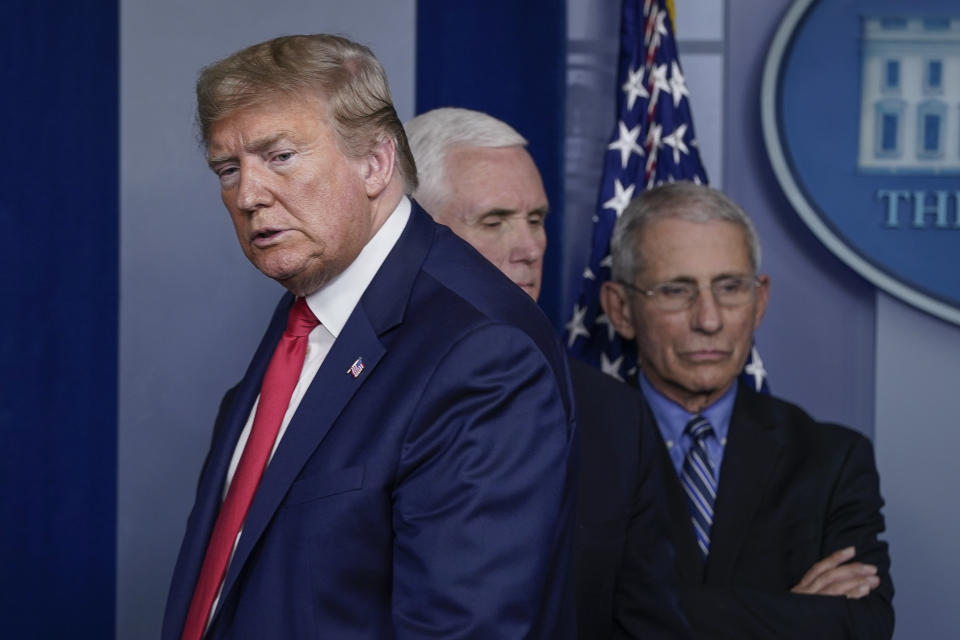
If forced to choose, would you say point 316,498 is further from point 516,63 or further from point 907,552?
point 907,552

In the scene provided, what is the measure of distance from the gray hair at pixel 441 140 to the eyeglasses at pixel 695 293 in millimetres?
485

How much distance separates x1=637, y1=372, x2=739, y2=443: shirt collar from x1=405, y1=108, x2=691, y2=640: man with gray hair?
39 cm

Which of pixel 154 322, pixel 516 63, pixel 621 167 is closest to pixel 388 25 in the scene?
pixel 516 63

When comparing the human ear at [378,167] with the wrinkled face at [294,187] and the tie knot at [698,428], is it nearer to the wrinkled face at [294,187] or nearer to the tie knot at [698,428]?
the wrinkled face at [294,187]

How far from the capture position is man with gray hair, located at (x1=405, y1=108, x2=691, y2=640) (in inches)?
78.2

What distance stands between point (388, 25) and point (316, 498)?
2.01 meters

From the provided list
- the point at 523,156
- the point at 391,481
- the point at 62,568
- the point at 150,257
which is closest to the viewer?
the point at 391,481

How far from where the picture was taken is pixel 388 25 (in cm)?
305

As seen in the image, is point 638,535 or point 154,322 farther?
point 154,322

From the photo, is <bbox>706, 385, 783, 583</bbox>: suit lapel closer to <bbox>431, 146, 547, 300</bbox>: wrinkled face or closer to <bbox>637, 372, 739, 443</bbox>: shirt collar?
<bbox>637, 372, 739, 443</bbox>: shirt collar

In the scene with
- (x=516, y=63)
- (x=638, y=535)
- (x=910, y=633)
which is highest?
(x=516, y=63)

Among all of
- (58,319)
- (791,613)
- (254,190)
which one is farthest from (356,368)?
(58,319)

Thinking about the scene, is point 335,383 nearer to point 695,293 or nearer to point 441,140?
point 441,140

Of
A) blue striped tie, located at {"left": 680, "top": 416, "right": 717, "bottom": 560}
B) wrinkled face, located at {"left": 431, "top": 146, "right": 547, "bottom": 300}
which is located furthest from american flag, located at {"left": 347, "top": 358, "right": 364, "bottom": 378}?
blue striped tie, located at {"left": 680, "top": 416, "right": 717, "bottom": 560}
